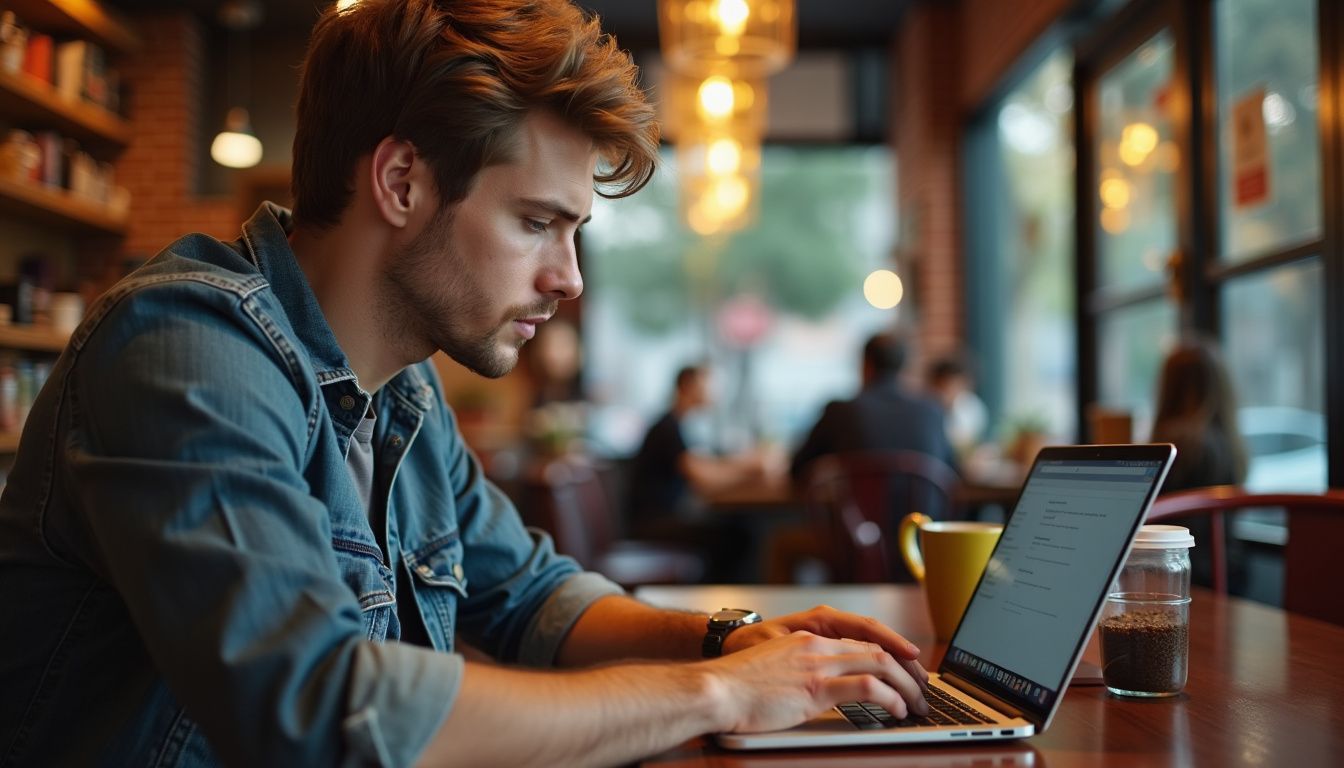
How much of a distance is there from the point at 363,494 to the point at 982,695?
68 cm

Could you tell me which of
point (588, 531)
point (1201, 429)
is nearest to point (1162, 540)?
point (1201, 429)

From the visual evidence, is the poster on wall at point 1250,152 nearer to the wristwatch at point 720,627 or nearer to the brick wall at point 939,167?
the wristwatch at point 720,627

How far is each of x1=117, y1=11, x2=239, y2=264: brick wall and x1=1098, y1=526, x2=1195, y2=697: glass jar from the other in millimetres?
6631

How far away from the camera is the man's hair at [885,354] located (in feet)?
13.8

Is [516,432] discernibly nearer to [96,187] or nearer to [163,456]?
[96,187]

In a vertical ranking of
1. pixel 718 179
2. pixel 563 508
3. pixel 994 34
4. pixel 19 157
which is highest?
pixel 994 34

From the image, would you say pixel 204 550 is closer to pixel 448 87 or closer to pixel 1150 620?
pixel 448 87

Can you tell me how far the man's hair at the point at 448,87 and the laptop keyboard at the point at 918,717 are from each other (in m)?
0.61

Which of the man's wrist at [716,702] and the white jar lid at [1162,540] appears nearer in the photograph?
the man's wrist at [716,702]

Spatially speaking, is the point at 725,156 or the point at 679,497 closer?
the point at 725,156

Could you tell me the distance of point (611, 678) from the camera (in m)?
0.88

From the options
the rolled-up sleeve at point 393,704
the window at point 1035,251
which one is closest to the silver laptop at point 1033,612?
the rolled-up sleeve at point 393,704

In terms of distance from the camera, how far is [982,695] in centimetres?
97

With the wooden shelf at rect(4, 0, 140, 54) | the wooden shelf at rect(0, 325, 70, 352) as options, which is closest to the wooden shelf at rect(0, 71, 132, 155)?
the wooden shelf at rect(4, 0, 140, 54)
